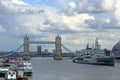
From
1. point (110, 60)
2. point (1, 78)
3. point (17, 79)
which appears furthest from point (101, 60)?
point (17, 79)

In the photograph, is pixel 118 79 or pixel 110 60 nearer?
pixel 118 79

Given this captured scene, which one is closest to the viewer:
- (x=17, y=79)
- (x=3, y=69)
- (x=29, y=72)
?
(x=17, y=79)

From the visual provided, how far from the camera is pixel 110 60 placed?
18700 cm

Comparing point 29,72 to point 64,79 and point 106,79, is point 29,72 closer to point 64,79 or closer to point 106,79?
point 64,79

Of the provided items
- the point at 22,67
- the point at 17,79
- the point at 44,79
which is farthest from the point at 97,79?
the point at 17,79

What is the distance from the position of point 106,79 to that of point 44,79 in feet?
43.8

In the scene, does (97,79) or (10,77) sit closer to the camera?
(10,77)

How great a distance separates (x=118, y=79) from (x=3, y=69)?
973 inches

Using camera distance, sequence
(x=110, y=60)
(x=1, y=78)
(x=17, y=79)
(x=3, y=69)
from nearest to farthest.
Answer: (x=17, y=79) → (x=1, y=78) → (x=3, y=69) → (x=110, y=60)

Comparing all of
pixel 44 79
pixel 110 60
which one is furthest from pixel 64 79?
pixel 110 60

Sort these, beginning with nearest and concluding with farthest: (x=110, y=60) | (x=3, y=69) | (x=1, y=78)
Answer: (x=1, y=78)
(x=3, y=69)
(x=110, y=60)

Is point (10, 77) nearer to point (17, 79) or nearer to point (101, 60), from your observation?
point (17, 79)

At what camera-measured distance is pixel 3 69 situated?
94875mm

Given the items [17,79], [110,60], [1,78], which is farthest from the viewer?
[110,60]
